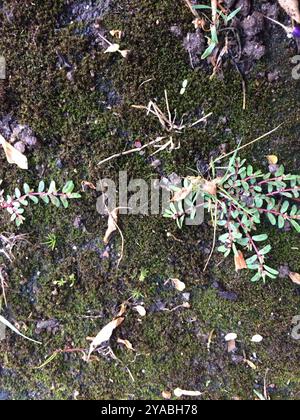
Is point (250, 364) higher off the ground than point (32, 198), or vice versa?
point (32, 198)

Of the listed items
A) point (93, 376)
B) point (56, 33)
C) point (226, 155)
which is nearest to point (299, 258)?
point (226, 155)

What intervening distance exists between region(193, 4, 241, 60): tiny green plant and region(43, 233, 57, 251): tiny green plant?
1.01 meters

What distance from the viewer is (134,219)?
1.88 m

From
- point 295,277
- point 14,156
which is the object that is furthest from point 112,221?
point 295,277

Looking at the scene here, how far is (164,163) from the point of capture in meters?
1.83

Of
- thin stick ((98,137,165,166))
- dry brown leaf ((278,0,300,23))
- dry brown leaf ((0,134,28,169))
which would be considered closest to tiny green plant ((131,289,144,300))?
thin stick ((98,137,165,166))

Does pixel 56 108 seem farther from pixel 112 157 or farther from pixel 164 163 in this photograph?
pixel 164 163

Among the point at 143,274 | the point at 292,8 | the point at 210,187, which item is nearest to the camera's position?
the point at 292,8

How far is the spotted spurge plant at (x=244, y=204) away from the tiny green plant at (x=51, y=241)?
1.74 feet

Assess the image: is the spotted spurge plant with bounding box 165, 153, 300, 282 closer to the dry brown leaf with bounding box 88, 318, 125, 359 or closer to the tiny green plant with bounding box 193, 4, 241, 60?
the tiny green plant with bounding box 193, 4, 241, 60

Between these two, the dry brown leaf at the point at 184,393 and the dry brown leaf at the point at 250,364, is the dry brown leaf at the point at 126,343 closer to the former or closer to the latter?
the dry brown leaf at the point at 184,393

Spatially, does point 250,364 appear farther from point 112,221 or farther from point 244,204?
point 112,221

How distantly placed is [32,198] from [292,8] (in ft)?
4.36

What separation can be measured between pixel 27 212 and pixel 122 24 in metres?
0.91
